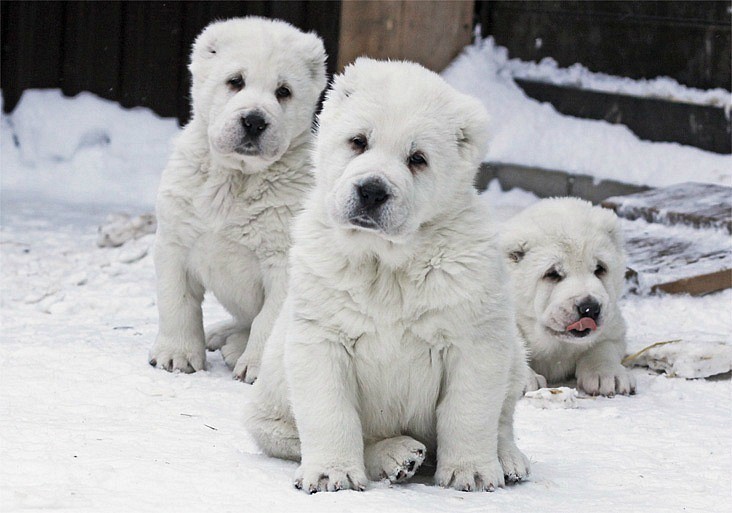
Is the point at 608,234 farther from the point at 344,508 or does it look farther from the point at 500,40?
the point at 500,40

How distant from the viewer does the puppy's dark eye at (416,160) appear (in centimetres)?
395

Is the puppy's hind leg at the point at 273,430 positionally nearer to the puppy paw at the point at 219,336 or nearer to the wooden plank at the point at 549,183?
the puppy paw at the point at 219,336

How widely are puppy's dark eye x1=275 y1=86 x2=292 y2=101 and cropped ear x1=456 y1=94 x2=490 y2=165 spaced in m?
2.02

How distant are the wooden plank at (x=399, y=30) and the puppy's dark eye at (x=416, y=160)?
5756mm

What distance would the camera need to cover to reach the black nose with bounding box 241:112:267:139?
575cm

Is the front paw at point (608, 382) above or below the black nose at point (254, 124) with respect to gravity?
below

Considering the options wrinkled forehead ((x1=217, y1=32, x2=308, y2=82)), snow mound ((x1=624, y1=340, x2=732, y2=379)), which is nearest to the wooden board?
snow mound ((x1=624, y1=340, x2=732, y2=379))

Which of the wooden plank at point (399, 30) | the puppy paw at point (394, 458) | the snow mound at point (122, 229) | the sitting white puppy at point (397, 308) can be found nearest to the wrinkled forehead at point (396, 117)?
the sitting white puppy at point (397, 308)

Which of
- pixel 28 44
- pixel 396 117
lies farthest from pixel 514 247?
pixel 28 44

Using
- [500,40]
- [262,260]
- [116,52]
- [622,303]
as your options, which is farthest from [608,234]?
[116,52]

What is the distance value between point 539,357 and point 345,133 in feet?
8.57

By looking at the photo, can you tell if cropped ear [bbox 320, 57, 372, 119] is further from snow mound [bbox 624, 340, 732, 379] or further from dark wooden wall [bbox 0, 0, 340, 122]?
dark wooden wall [bbox 0, 0, 340, 122]

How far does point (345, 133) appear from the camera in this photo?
397 cm

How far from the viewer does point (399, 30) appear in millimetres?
9898
